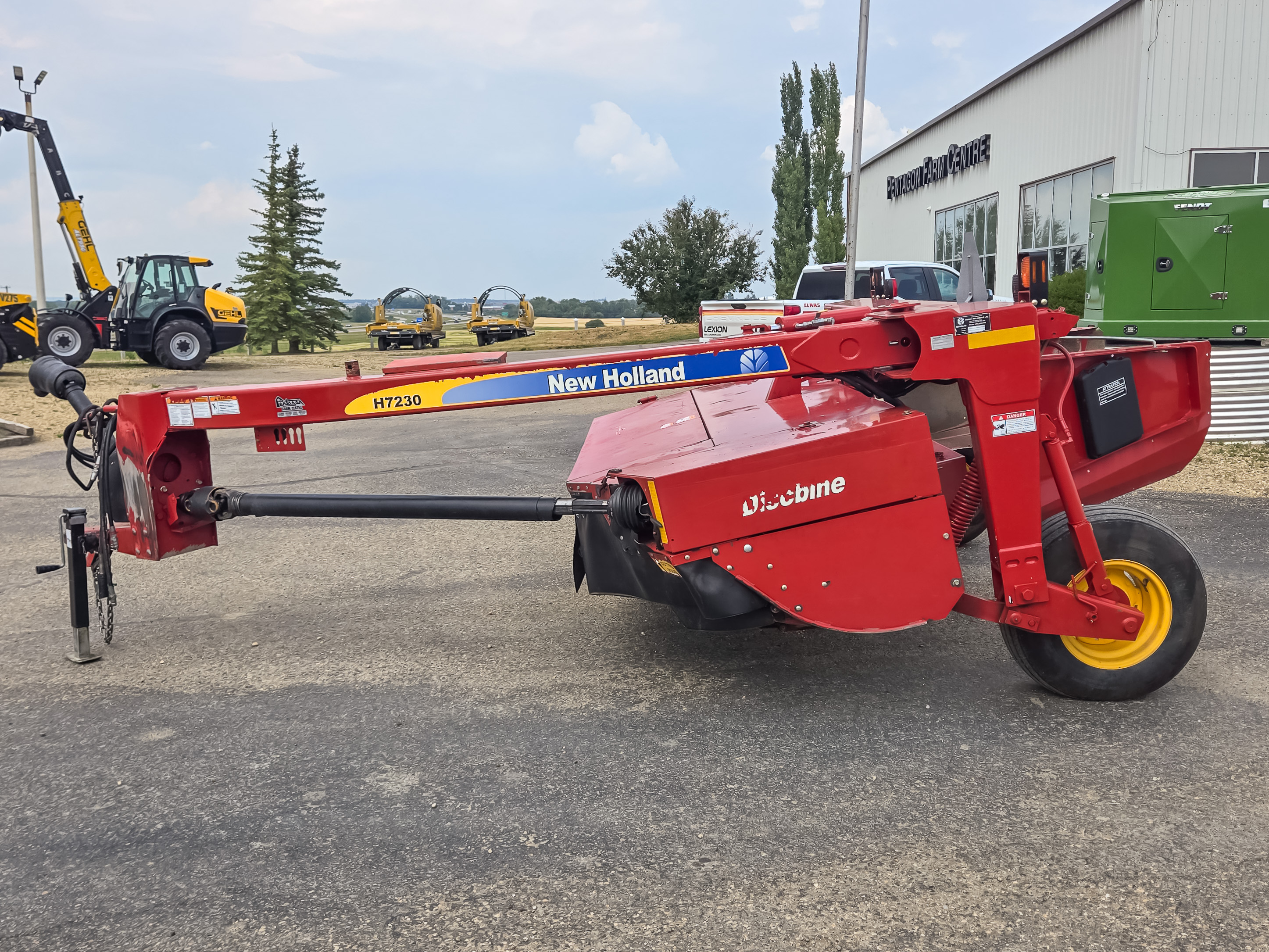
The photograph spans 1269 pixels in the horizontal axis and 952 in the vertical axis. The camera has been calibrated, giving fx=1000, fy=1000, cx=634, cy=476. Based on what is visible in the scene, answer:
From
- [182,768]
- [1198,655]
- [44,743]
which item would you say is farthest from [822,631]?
[44,743]

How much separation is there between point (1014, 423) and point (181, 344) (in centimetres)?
2232

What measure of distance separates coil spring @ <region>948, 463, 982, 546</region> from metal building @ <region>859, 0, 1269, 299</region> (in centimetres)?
1701

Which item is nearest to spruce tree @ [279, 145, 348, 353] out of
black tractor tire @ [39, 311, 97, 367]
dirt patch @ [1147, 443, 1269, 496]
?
black tractor tire @ [39, 311, 97, 367]

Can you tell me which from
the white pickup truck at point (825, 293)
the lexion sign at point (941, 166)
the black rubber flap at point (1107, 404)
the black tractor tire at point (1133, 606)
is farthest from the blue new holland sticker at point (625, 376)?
the lexion sign at point (941, 166)

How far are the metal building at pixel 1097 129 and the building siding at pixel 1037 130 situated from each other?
0.12 feet

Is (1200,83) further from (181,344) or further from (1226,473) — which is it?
(181,344)

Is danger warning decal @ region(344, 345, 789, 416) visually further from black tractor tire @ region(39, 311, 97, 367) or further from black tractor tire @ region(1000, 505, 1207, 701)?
Result: black tractor tire @ region(39, 311, 97, 367)

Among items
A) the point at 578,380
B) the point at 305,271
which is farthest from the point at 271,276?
the point at 578,380

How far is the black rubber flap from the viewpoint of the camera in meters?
4.08

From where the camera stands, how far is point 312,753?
3.56 metres

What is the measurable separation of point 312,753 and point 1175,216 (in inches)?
496

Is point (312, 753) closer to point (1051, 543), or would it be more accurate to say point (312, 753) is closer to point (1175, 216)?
point (1051, 543)

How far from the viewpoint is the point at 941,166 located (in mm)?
30516

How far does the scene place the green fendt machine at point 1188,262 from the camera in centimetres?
1223
